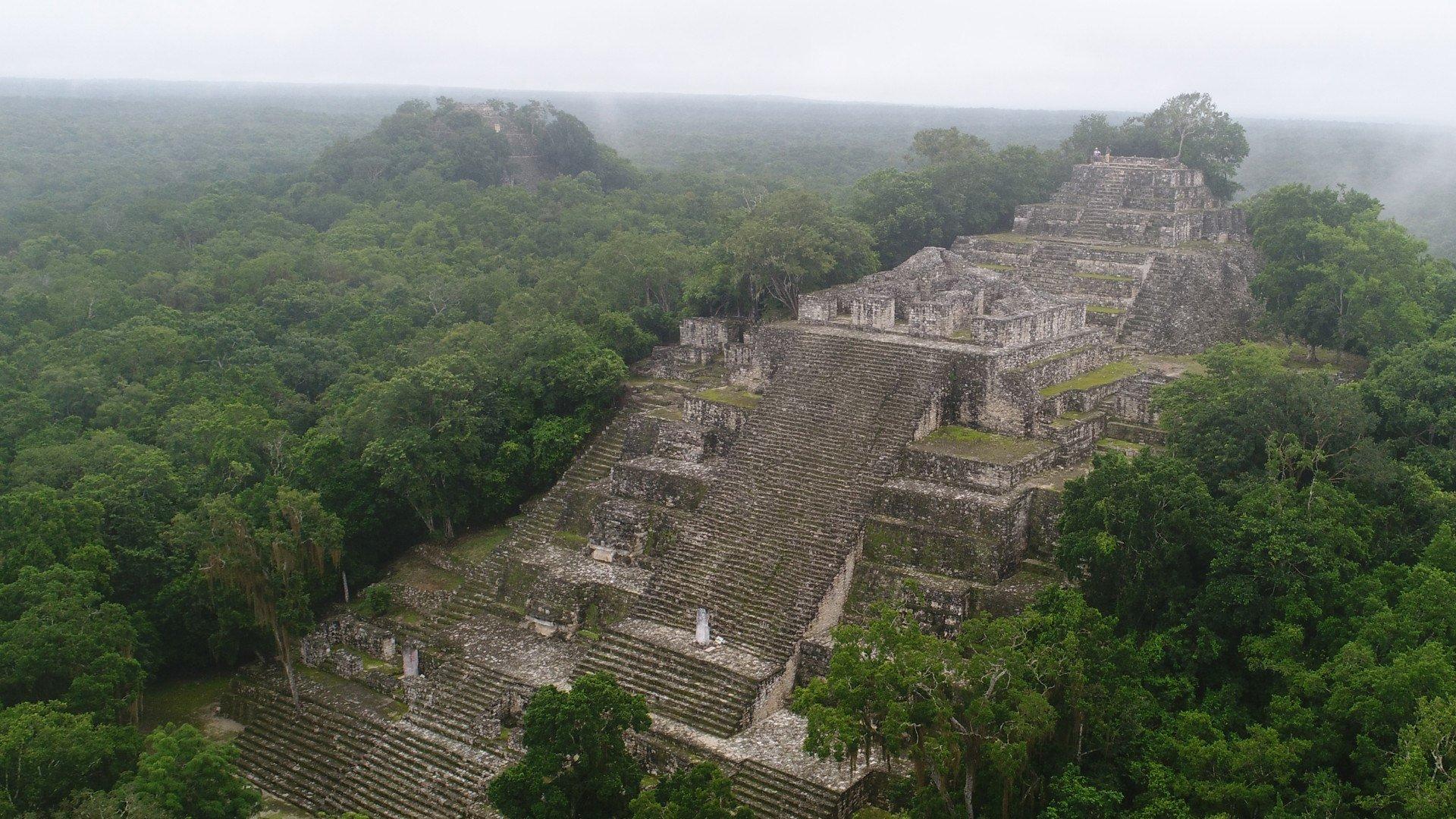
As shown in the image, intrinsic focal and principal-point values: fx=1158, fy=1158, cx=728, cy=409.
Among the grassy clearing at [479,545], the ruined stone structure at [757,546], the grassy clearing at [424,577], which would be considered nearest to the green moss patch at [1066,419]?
the ruined stone structure at [757,546]

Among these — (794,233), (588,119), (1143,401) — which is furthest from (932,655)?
(588,119)

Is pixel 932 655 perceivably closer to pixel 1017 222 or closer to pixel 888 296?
pixel 888 296

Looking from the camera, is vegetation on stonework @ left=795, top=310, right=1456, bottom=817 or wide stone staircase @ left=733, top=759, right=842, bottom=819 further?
wide stone staircase @ left=733, top=759, right=842, bottom=819

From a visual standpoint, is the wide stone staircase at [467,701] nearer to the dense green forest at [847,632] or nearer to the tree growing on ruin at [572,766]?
the dense green forest at [847,632]

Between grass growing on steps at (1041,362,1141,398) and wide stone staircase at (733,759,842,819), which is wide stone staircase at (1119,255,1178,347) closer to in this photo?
grass growing on steps at (1041,362,1141,398)

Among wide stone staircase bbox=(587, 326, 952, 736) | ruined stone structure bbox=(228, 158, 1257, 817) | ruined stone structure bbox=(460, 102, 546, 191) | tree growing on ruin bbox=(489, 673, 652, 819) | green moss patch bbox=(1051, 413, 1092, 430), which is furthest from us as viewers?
ruined stone structure bbox=(460, 102, 546, 191)

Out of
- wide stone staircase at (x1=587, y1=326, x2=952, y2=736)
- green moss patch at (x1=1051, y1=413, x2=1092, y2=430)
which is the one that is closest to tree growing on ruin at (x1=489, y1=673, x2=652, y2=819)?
wide stone staircase at (x1=587, y1=326, x2=952, y2=736)

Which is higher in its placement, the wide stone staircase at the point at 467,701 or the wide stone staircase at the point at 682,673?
the wide stone staircase at the point at 682,673
